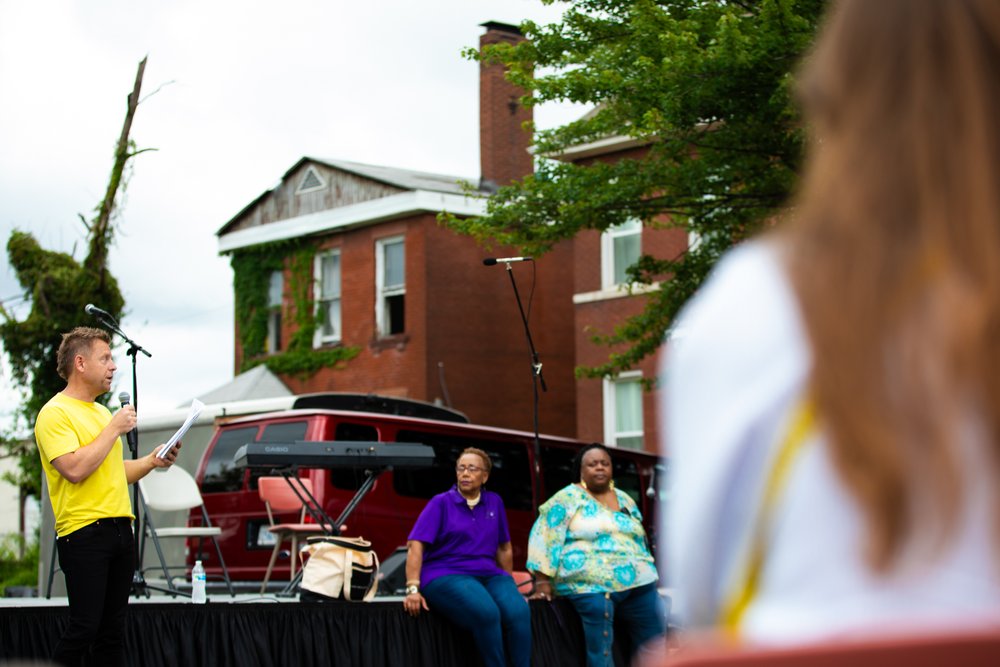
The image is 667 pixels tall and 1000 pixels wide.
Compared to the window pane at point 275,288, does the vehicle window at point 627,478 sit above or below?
below

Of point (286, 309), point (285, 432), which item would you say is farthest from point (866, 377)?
point (286, 309)

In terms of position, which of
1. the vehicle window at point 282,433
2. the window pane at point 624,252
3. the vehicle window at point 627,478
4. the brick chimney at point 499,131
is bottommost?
the vehicle window at point 627,478

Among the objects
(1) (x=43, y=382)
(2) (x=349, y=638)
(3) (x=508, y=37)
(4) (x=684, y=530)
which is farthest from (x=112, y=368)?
(3) (x=508, y=37)

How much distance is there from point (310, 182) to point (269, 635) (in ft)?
72.4

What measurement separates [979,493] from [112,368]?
241 inches

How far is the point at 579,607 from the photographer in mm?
9148

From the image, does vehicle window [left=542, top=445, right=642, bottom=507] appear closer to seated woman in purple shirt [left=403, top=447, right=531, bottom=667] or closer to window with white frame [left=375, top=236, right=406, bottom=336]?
seated woman in purple shirt [left=403, top=447, right=531, bottom=667]

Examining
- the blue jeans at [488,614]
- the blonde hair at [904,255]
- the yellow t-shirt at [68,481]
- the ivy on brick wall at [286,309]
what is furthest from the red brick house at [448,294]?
the blonde hair at [904,255]

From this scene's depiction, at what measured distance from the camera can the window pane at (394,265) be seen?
2745cm

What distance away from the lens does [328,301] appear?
28656mm

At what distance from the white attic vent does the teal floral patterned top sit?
69.3ft

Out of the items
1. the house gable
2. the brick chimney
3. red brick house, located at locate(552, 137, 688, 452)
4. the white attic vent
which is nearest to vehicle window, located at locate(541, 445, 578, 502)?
red brick house, located at locate(552, 137, 688, 452)

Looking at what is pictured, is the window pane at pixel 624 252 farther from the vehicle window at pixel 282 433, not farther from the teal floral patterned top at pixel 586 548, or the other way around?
the teal floral patterned top at pixel 586 548

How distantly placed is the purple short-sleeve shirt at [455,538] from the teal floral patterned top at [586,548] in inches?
12.1
